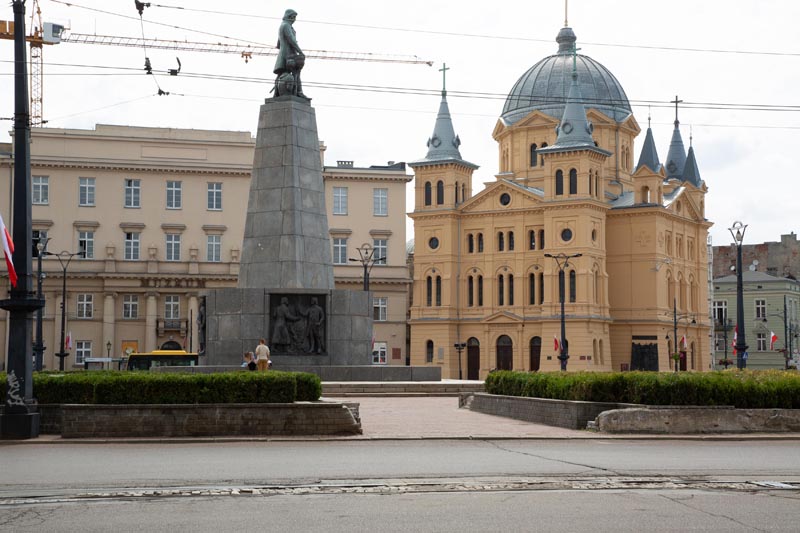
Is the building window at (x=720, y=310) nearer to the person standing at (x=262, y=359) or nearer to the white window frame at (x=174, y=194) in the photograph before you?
the white window frame at (x=174, y=194)

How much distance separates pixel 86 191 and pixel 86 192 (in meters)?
0.07

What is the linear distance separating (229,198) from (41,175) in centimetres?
1319

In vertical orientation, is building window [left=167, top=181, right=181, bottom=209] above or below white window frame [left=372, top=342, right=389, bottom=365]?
above

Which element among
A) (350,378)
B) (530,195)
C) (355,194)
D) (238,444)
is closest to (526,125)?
(530,195)

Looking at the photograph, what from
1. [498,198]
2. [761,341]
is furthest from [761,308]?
[498,198]

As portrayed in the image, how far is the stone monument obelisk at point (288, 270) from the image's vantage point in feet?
109

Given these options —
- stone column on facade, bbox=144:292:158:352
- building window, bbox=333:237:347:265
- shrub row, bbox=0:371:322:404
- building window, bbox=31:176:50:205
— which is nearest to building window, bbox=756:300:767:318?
building window, bbox=333:237:347:265

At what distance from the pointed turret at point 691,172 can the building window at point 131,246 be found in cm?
5359

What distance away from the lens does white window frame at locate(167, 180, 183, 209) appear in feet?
265

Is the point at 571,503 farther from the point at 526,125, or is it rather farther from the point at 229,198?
the point at 526,125

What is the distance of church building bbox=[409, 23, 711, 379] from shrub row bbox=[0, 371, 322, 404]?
216 ft

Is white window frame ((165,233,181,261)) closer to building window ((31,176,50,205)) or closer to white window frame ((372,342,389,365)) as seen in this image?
building window ((31,176,50,205))

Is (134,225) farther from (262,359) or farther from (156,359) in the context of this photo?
(262,359)

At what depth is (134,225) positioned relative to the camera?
80250mm
